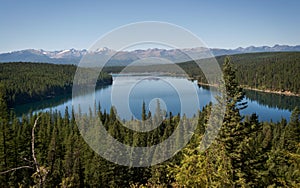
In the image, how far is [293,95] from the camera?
97375mm

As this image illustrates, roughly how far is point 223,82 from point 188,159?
5.53 metres

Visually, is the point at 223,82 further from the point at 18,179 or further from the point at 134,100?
the point at 134,100

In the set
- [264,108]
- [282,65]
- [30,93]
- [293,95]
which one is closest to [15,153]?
[264,108]

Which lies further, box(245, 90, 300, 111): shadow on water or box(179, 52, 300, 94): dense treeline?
box(179, 52, 300, 94): dense treeline

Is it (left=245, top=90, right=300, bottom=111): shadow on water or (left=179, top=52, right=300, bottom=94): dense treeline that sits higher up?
(left=179, top=52, right=300, bottom=94): dense treeline

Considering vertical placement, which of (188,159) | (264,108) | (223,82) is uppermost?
(223,82)

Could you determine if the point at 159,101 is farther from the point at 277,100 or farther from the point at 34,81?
the point at 34,81

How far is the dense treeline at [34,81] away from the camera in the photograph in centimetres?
9062

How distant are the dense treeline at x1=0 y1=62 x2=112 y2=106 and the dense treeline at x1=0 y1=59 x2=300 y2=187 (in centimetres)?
5177

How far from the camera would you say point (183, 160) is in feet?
28.4

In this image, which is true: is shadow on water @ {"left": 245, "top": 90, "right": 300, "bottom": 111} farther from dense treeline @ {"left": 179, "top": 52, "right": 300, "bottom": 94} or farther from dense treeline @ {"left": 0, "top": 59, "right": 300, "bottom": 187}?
dense treeline @ {"left": 0, "top": 59, "right": 300, "bottom": 187}

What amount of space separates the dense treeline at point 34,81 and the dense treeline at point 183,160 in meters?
51.8

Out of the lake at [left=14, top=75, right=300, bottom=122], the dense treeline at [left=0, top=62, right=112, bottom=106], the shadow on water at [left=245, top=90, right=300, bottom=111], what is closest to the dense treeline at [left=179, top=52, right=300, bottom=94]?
the shadow on water at [left=245, top=90, right=300, bottom=111]

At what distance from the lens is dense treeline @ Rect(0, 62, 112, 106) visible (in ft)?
297
